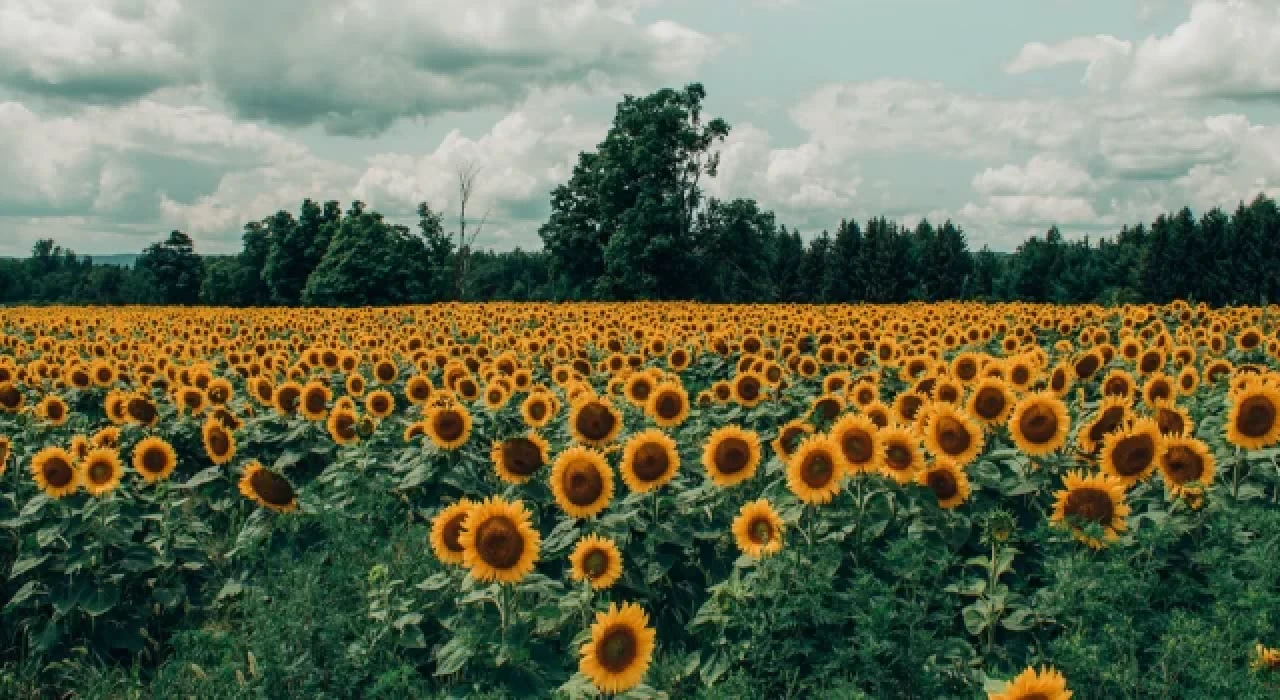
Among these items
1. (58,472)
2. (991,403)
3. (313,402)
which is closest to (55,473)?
(58,472)

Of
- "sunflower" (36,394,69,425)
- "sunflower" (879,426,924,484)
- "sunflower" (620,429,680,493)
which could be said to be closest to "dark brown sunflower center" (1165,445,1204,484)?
"sunflower" (879,426,924,484)

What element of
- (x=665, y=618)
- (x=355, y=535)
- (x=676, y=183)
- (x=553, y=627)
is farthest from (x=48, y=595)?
(x=676, y=183)

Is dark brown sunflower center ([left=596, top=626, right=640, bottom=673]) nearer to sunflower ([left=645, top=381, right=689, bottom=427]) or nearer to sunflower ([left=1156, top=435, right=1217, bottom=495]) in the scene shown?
sunflower ([left=1156, top=435, right=1217, bottom=495])

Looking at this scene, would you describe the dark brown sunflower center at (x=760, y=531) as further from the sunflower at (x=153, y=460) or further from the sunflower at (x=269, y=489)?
the sunflower at (x=153, y=460)

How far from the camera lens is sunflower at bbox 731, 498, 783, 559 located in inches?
206

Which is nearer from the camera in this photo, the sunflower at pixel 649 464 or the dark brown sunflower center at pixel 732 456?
the sunflower at pixel 649 464

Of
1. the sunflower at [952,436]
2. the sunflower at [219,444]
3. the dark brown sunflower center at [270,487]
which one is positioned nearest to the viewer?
the sunflower at [952,436]

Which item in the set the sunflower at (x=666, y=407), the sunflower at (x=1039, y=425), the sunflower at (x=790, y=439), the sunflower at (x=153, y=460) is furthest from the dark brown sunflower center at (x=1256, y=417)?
the sunflower at (x=153, y=460)

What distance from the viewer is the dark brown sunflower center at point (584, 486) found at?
18.7ft

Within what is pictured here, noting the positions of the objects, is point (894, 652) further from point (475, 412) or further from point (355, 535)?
point (475, 412)

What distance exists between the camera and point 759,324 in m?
19.2

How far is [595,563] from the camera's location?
201 inches

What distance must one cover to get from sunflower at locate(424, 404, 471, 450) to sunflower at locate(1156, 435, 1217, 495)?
4829mm

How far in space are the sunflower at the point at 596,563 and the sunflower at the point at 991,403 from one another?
292 cm
